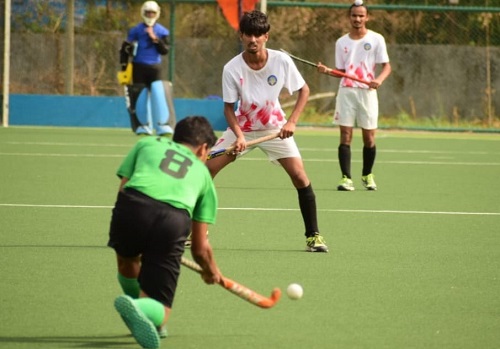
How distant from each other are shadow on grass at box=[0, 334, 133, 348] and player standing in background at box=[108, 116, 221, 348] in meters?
0.20

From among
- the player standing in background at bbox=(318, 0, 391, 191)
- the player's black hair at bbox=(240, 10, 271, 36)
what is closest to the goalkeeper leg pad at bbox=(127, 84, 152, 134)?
the player standing in background at bbox=(318, 0, 391, 191)

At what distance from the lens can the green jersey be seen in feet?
19.1

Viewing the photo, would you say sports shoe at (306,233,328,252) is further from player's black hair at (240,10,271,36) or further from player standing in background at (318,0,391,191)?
player standing in background at (318,0,391,191)

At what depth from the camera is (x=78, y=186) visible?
12656mm

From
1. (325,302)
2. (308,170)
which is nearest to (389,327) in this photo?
(325,302)

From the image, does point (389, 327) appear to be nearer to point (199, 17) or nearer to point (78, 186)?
point (78, 186)

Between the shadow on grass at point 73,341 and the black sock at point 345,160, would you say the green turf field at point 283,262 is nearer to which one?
the shadow on grass at point 73,341

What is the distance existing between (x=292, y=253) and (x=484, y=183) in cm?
575

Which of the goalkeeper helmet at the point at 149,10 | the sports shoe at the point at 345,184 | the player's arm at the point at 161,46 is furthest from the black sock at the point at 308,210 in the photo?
the goalkeeper helmet at the point at 149,10

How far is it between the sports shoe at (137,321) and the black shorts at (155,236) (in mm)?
319

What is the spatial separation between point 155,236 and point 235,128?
2874mm

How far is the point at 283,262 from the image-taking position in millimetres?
8258

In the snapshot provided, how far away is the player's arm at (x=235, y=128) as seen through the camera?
838 centimetres

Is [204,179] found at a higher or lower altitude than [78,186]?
higher
